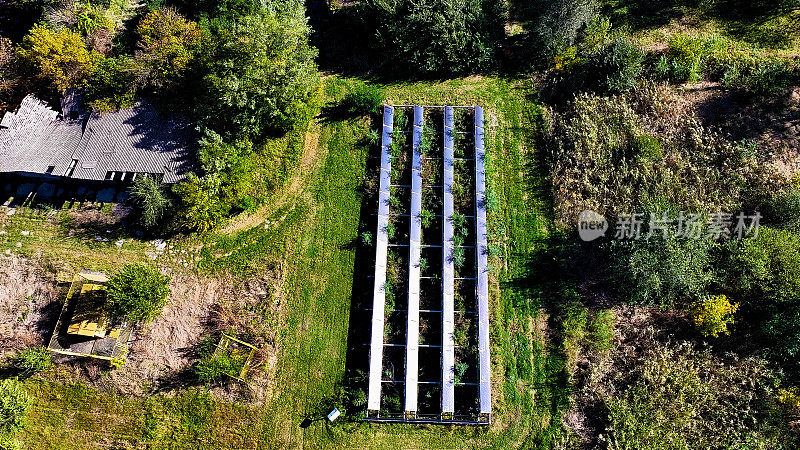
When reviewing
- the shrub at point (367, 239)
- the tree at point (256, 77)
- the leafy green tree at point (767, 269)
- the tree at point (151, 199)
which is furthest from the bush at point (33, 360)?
the leafy green tree at point (767, 269)

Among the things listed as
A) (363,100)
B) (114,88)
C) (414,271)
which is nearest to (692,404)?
(414,271)

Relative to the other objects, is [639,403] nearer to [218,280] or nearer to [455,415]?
[455,415]

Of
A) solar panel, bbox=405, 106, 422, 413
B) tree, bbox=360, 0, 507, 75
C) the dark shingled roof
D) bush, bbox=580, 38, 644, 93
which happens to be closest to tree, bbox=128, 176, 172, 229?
the dark shingled roof

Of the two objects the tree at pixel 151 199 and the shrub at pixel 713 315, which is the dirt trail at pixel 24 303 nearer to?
the tree at pixel 151 199

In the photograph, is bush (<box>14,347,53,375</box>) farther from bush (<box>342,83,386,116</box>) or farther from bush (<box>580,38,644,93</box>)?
bush (<box>580,38,644,93</box>)

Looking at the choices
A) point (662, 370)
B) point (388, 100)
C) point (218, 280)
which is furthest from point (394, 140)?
point (662, 370)

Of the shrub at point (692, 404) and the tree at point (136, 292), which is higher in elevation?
the tree at point (136, 292)
